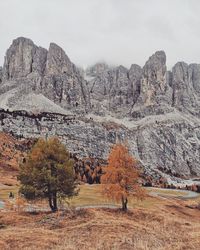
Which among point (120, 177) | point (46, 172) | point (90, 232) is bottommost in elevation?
point (90, 232)

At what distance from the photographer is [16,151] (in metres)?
186

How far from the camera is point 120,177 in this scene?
49625mm

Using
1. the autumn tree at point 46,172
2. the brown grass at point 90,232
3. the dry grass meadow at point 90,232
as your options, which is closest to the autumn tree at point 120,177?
the dry grass meadow at point 90,232

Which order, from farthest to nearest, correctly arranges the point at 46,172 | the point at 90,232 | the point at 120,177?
the point at 120,177 → the point at 46,172 → the point at 90,232

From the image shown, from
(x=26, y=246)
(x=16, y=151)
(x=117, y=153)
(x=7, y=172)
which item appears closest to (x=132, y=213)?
(x=117, y=153)

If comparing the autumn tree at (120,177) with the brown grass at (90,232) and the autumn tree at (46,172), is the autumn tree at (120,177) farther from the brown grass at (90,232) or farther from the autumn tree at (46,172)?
the autumn tree at (46,172)

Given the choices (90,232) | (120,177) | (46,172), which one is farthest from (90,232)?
(120,177)

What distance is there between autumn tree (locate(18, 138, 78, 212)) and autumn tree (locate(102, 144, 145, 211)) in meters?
5.85

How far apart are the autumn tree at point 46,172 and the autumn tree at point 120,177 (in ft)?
19.2

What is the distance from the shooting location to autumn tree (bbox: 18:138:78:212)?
44625 mm

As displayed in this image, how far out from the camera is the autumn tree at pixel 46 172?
44.6 meters

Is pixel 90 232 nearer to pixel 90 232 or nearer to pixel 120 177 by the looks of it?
pixel 90 232

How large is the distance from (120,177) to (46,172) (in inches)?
450

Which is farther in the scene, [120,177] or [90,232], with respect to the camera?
[120,177]
